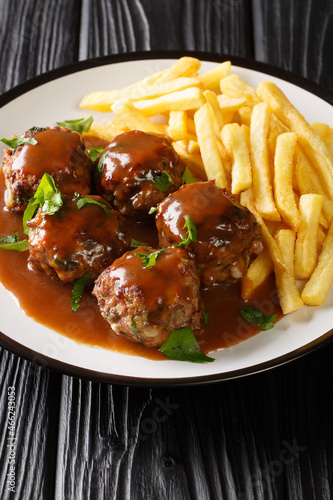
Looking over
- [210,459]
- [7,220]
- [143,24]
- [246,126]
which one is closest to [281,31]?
[143,24]

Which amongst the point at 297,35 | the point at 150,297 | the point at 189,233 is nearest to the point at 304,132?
the point at 189,233

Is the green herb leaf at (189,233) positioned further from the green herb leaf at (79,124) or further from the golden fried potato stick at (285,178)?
the green herb leaf at (79,124)

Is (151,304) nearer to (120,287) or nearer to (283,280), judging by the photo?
(120,287)

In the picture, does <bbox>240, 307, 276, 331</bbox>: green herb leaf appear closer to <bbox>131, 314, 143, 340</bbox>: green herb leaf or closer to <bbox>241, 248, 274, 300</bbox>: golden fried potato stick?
<bbox>241, 248, 274, 300</bbox>: golden fried potato stick

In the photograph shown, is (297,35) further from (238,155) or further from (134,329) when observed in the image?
(134,329)

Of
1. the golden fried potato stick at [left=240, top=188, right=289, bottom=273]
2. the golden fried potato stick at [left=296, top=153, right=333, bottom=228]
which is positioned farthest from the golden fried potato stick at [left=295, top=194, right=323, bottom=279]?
the golden fried potato stick at [left=296, top=153, right=333, bottom=228]

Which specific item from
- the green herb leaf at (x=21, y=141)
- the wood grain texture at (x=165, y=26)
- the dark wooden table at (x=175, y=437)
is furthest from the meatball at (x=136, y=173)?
the wood grain texture at (x=165, y=26)
